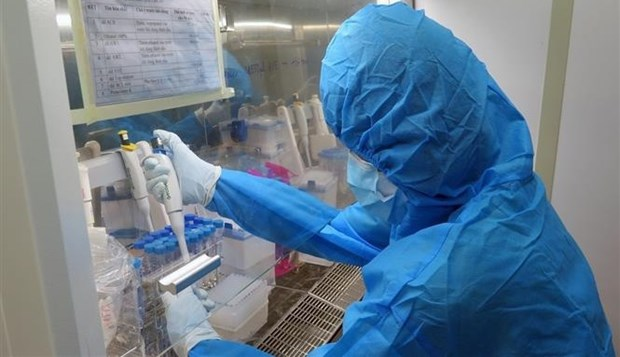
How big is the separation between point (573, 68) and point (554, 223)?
840 millimetres

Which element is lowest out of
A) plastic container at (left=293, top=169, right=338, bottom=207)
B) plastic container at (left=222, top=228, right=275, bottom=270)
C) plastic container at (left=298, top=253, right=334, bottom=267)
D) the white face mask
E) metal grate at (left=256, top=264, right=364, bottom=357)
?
metal grate at (left=256, top=264, right=364, bottom=357)

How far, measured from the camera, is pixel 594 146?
4.86 ft

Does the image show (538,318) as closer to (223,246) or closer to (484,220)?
(484,220)

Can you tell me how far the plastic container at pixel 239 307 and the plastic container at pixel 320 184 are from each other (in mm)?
375

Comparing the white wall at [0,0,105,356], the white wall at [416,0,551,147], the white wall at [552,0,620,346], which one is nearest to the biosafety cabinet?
the white wall at [0,0,105,356]

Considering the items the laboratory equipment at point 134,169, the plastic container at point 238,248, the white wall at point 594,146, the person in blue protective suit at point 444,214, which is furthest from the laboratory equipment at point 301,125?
the white wall at point 594,146

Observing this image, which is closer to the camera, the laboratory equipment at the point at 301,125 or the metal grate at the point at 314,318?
the metal grate at the point at 314,318

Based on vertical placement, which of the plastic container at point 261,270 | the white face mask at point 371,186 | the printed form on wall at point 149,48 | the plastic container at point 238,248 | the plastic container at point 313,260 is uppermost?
the printed form on wall at point 149,48

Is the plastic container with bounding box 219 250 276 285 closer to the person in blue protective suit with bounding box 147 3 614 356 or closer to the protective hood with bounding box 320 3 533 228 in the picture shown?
the person in blue protective suit with bounding box 147 3 614 356

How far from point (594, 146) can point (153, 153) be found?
4.39ft

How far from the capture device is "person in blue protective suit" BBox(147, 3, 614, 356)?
0.71 m

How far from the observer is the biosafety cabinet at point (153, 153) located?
454 millimetres

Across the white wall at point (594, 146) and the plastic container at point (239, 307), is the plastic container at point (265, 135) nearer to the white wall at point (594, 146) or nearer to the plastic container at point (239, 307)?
the plastic container at point (239, 307)

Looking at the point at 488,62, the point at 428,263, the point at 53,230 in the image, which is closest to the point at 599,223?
the point at 488,62
